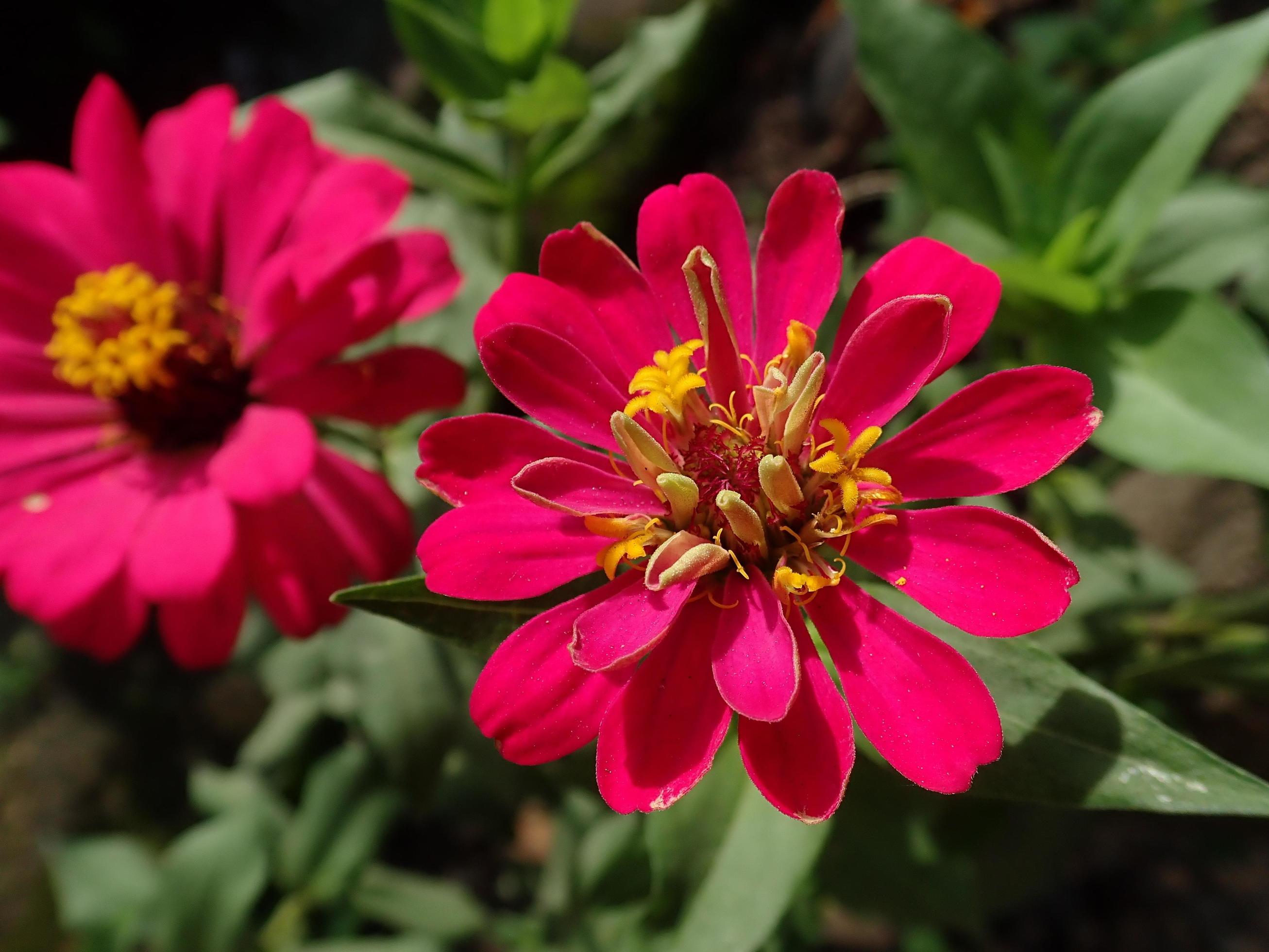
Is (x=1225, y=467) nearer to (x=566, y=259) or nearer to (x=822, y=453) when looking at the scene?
(x=822, y=453)

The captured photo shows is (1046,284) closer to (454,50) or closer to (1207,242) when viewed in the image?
(1207,242)

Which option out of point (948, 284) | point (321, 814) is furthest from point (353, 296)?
point (321, 814)

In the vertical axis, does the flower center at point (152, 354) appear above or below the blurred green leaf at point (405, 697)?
above

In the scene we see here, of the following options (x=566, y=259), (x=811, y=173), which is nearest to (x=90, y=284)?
(x=566, y=259)

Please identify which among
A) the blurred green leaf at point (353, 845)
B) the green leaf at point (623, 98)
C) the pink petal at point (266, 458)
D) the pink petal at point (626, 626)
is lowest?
the blurred green leaf at point (353, 845)

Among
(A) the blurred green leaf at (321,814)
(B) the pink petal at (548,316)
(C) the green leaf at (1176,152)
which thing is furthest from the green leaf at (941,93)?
(A) the blurred green leaf at (321,814)

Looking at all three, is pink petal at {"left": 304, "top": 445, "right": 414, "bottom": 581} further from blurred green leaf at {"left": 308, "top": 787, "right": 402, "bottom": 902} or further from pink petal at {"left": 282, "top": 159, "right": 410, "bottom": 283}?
blurred green leaf at {"left": 308, "top": 787, "right": 402, "bottom": 902}

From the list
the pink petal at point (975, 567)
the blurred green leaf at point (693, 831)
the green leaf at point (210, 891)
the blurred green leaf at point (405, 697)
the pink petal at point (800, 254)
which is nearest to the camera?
the pink petal at point (975, 567)

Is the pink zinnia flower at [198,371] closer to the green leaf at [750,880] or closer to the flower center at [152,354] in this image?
the flower center at [152,354]
